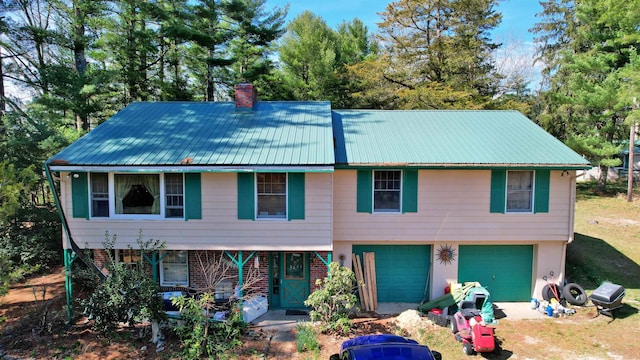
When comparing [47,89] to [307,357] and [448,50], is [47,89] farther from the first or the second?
[448,50]

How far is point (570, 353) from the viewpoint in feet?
30.2

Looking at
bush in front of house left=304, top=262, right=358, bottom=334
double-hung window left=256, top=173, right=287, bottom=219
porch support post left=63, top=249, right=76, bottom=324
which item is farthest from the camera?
double-hung window left=256, top=173, right=287, bottom=219

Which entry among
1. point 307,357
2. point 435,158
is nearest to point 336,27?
point 435,158

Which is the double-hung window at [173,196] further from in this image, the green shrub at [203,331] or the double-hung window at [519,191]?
the double-hung window at [519,191]

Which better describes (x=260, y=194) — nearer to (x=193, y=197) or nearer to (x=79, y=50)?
(x=193, y=197)

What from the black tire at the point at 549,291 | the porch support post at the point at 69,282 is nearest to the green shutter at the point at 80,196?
the porch support post at the point at 69,282

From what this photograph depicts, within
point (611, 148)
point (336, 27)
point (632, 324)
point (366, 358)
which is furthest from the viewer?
point (336, 27)

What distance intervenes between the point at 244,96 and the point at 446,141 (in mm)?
7492

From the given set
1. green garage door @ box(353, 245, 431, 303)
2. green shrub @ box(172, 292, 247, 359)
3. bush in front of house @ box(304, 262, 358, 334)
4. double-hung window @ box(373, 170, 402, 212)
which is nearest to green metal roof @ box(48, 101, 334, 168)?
double-hung window @ box(373, 170, 402, 212)

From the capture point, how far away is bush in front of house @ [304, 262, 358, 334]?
33.3 ft

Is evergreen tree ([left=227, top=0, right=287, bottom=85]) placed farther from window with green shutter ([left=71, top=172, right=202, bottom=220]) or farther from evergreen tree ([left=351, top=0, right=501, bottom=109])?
window with green shutter ([left=71, top=172, right=202, bottom=220])

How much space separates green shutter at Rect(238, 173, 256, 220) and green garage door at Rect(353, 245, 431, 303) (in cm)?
383

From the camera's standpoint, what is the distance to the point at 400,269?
41.4 ft

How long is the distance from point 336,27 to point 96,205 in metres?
31.2
